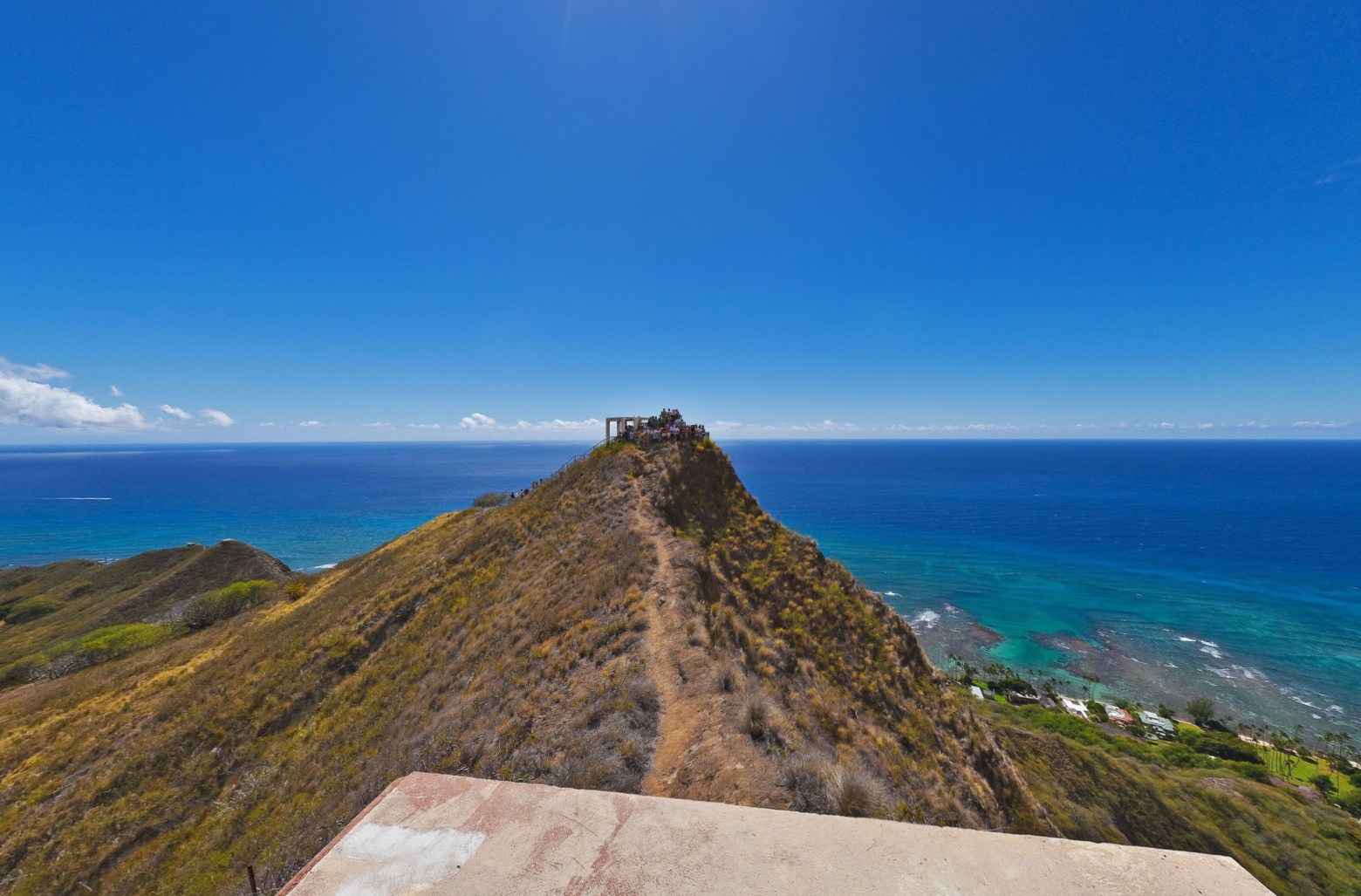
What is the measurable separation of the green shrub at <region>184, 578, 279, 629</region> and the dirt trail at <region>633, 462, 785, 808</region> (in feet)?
150

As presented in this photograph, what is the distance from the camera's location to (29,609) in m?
48.8

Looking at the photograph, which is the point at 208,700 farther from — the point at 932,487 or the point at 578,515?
the point at 932,487

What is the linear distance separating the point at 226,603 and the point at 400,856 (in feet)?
172

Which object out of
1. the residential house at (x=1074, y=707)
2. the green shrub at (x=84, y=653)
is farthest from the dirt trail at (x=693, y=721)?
the residential house at (x=1074, y=707)

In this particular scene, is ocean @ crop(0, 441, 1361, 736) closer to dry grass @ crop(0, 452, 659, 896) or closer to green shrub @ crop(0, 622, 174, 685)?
green shrub @ crop(0, 622, 174, 685)

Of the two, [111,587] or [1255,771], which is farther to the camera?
[111,587]

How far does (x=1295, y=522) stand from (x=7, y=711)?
683 feet

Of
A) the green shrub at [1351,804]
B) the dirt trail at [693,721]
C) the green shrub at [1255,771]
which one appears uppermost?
the dirt trail at [693,721]

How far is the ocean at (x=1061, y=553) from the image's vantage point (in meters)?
47.9

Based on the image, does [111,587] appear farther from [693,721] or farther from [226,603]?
[693,721]

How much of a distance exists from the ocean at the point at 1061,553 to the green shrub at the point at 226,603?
128 feet

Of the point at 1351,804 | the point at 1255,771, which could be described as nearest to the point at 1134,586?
the point at 1351,804

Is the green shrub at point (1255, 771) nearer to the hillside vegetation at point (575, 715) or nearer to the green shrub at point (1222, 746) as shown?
the hillside vegetation at point (575, 715)

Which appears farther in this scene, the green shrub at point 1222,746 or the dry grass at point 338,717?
the green shrub at point 1222,746
